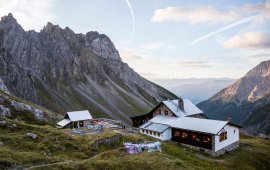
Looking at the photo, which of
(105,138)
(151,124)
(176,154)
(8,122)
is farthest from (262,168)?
(8,122)

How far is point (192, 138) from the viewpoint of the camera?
219ft

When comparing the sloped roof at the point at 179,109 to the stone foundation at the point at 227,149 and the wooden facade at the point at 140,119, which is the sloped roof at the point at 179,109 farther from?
the stone foundation at the point at 227,149

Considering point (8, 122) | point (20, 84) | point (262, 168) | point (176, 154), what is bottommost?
point (262, 168)

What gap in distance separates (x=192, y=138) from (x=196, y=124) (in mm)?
3485

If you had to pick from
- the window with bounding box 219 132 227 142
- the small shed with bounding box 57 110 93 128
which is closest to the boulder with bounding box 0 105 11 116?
the small shed with bounding box 57 110 93 128

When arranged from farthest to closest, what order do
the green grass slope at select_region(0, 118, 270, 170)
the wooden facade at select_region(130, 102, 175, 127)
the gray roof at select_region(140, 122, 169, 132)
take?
the wooden facade at select_region(130, 102, 175, 127)
the gray roof at select_region(140, 122, 169, 132)
the green grass slope at select_region(0, 118, 270, 170)

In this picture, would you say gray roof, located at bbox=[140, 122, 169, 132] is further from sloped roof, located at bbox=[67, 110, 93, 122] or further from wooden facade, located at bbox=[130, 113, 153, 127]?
sloped roof, located at bbox=[67, 110, 93, 122]

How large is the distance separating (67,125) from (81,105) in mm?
112712

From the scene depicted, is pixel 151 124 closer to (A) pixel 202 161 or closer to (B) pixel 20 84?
(A) pixel 202 161

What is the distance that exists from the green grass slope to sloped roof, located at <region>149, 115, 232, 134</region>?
5383 mm

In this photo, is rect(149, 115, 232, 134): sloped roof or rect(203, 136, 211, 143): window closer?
rect(203, 136, 211, 143): window

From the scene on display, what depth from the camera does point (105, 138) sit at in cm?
5506

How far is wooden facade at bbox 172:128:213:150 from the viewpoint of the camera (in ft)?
209

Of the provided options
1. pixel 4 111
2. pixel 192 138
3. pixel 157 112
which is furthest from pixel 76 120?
pixel 192 138
